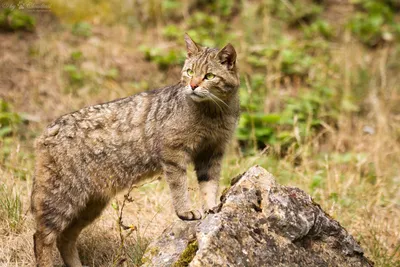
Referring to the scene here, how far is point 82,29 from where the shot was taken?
31.5ft

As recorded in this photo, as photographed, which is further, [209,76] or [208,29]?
[208,29]

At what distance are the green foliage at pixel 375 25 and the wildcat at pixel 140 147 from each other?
6.34m

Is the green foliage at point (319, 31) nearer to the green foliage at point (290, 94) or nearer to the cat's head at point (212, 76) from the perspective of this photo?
the green foliage at point (290, 94)

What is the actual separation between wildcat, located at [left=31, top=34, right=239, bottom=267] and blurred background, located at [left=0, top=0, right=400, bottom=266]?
2.34ft

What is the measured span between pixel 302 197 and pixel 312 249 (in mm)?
362

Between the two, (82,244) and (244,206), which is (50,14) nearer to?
(82,244)

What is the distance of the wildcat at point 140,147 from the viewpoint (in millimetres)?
4293

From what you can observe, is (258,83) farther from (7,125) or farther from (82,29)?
(7,125)

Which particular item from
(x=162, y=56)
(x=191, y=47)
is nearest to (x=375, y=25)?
(x=162, y=56)

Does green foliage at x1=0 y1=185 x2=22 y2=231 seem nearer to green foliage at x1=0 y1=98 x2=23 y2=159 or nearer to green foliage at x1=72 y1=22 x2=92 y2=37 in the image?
green foliage at x1=0 y1=98 x2=23 y2=159

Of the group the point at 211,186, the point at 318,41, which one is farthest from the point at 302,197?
the point at 318,41

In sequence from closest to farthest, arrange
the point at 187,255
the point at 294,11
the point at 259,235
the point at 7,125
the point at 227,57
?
the point at 187,255 → the point at 259,235 → the point at 227,57 → the point at 7,125 → the point at 294,11

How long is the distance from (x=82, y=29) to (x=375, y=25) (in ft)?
17.2

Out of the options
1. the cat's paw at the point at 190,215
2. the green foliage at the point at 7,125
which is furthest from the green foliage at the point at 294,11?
the cat's paw at the point at 190,215
